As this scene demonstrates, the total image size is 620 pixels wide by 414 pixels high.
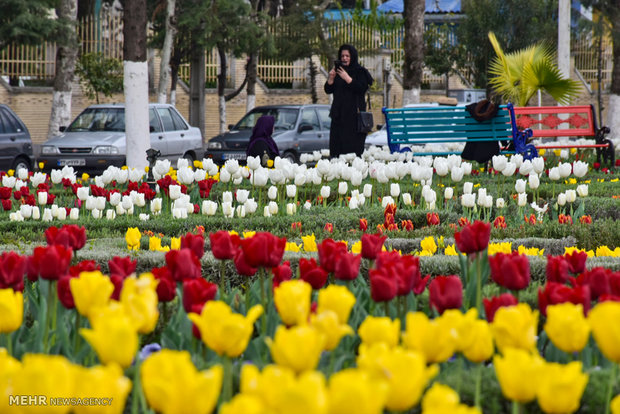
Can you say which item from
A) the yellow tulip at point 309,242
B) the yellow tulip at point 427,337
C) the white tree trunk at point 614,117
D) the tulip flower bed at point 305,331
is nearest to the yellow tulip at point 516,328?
the tulip flower bed at point 305,331

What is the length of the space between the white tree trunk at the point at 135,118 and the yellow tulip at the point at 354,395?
1353cm

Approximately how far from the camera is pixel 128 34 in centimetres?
1548

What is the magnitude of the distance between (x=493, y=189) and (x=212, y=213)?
384cm

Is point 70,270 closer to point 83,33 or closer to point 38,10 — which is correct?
point 38,10

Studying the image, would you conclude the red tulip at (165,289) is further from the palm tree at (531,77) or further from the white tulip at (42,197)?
the palm tree at (531,77)

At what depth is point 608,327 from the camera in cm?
208

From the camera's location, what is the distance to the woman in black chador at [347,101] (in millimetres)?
13602

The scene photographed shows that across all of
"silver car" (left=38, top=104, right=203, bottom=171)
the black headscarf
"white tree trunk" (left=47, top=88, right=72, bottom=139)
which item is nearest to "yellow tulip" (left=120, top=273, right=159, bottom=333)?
the black headscarf

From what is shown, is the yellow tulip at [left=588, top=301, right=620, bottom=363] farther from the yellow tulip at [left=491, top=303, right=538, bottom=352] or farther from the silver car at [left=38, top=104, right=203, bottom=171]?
the silver car at [left=38, top=104, right=203, bottom=171]

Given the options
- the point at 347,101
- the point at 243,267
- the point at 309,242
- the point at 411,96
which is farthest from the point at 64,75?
the point at 243,267

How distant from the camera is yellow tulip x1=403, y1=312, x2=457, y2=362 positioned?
84.8 inches

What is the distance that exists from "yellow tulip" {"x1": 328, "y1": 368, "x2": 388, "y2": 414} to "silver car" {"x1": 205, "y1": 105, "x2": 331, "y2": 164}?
18.5 metres

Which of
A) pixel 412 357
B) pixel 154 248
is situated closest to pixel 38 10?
pixel 154 248

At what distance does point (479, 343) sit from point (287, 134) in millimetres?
18699
